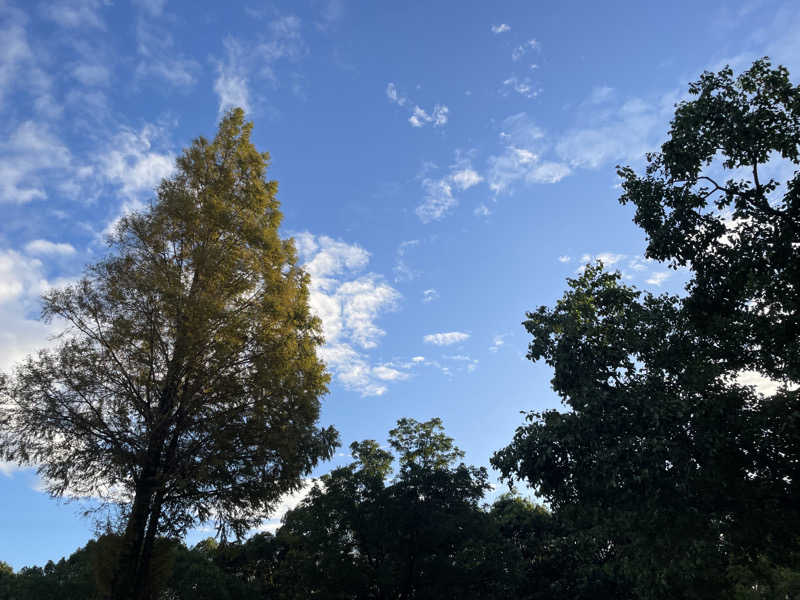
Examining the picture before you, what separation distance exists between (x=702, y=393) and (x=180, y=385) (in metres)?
13.7

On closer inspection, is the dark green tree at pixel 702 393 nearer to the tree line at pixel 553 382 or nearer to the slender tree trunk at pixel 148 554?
the tree line at pixel 553 382

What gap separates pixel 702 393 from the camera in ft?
41.6

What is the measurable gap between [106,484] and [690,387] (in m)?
15.0

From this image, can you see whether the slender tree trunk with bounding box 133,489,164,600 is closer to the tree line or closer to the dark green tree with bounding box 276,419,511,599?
the tree line

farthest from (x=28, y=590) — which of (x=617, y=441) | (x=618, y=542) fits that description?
(x=617, y=441)

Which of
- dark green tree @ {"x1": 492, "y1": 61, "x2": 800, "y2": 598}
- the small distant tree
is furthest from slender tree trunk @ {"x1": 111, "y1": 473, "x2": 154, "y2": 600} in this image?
dark green tree @ {"x1": 492, "y1": 61, "x2": 800, "y2": 598}

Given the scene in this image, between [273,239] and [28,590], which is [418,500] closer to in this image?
[273,239]

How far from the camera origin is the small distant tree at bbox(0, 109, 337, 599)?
1156cm

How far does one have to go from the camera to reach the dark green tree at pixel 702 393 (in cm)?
1145

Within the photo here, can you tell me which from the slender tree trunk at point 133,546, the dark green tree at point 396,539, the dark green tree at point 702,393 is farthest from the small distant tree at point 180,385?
the dark green tree at point 396,539

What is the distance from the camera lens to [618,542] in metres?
18.0

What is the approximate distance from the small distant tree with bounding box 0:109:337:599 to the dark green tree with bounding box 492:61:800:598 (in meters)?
7.17

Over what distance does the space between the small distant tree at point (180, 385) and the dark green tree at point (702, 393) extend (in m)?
7.17

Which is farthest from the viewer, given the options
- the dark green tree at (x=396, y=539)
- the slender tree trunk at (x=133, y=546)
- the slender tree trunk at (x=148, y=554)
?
the dark green tree at (x=396, y=539)
